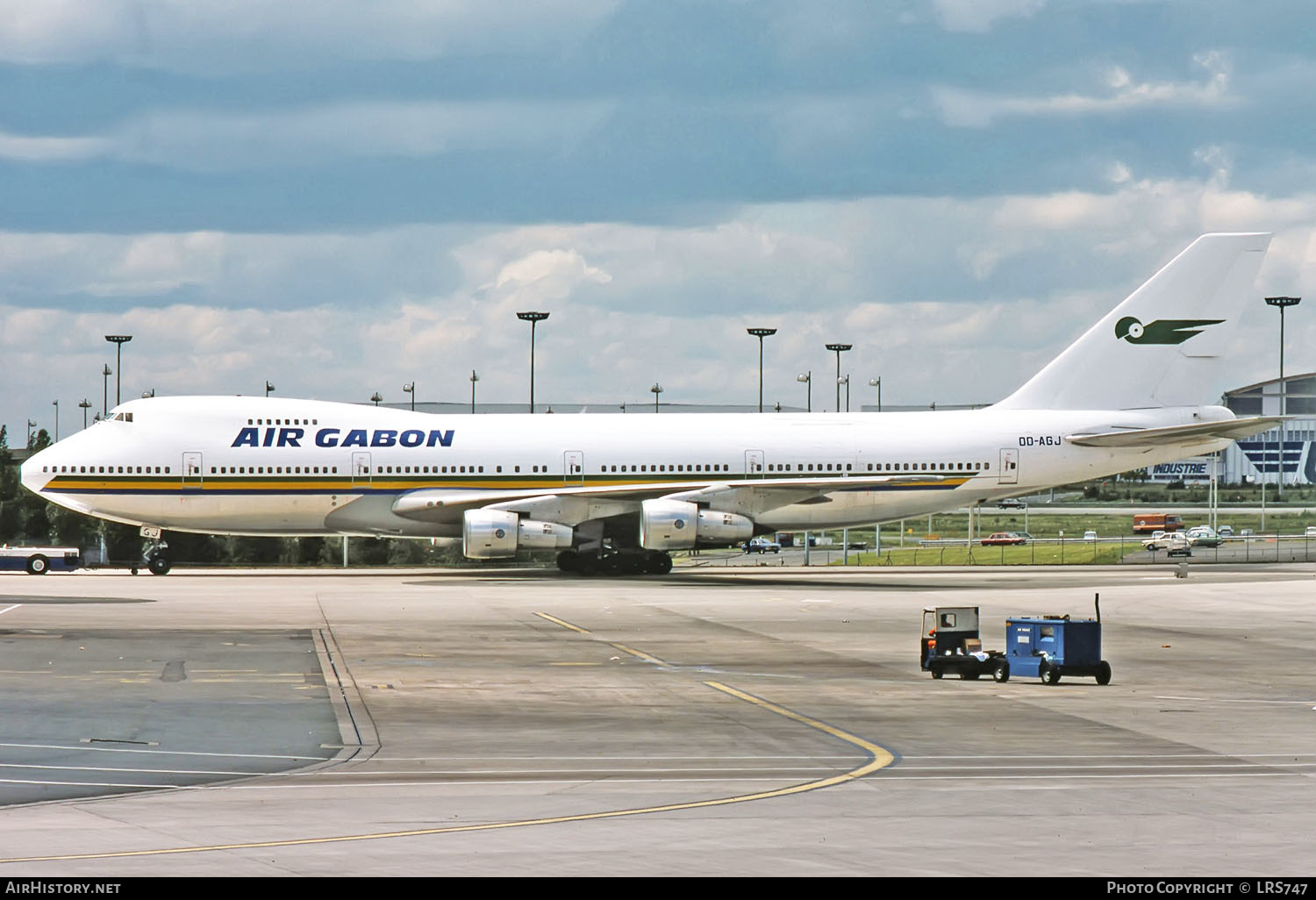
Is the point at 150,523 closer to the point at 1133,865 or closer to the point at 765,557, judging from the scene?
the point at 1133,865

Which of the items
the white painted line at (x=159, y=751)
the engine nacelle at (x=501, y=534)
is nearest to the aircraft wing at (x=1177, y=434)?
the engine nacelle at (x=501, y=534)

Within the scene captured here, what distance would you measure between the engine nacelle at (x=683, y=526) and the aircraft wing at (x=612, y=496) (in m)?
0.56

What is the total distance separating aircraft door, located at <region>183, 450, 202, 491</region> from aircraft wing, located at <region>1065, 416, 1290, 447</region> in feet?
98.7

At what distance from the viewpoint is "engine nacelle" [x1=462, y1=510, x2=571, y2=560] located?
52.3m

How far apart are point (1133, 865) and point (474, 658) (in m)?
18.2

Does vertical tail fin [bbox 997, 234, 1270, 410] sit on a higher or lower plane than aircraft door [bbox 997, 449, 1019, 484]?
higher

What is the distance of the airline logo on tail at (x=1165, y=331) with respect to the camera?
57406 mm

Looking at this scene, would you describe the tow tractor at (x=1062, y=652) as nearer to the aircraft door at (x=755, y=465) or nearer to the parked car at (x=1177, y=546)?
the aircraft door at (x=755, y=465)

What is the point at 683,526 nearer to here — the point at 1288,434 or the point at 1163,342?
the point at 1163,342

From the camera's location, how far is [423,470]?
54281 mm

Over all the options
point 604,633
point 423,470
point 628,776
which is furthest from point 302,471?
point 628,776

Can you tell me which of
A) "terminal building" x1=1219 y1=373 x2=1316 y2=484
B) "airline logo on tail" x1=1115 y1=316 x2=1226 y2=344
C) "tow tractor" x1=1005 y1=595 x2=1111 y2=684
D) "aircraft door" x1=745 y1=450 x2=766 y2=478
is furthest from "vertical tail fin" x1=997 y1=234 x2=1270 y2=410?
"terminal building" x1=1219 y1=373 x2=1316 y2=484

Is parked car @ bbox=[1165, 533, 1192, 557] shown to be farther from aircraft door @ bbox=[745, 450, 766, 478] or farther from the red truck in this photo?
aircraft door @ bbox=[745, 450, 766, 478]

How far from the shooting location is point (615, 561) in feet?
187
